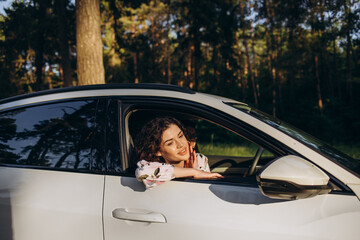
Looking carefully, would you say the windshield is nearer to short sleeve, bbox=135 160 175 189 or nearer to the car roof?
the car roof

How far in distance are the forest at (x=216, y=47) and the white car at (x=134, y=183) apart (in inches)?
457

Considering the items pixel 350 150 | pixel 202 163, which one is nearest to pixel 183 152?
pixel 202 163

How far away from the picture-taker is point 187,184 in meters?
1.59

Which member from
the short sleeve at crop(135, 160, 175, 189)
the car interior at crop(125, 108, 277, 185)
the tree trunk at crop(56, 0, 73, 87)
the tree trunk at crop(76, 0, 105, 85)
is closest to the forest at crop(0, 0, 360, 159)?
the tree trunk at crop(56, 0, 73, 87)

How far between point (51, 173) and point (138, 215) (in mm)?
621

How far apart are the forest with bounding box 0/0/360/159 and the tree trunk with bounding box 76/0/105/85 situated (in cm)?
788

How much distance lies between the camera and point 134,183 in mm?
1639

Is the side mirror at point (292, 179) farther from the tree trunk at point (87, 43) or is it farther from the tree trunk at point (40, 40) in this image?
the tree trunk at point (40, 40)

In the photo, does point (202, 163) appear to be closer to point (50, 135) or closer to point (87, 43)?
point (50, 135)

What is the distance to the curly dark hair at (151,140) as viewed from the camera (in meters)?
2.00

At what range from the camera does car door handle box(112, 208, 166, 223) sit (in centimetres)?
150

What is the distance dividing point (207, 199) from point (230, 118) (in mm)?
464

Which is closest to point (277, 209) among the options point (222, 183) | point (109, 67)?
point (222, 183)

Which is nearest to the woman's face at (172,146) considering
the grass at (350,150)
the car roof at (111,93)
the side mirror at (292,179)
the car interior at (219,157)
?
the car interior at (219,157)
